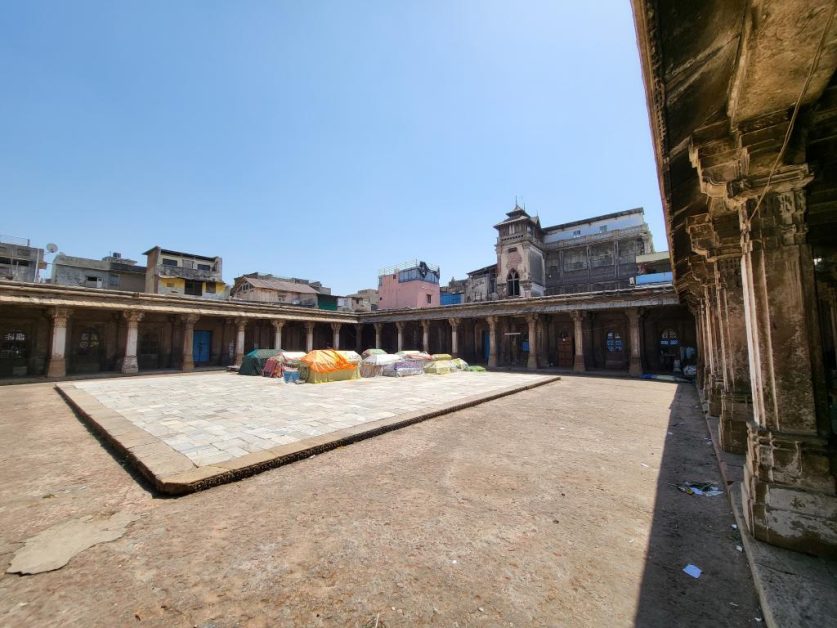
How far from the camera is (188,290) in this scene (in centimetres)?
3441

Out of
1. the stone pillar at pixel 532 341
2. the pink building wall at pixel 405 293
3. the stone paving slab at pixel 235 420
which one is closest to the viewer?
the stone paving slab at pixel 235 420

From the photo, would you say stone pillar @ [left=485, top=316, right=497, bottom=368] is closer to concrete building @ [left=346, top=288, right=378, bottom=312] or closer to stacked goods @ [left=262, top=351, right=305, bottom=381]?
stacked goods @ [left=262, top=351, right=305, bottom=381]

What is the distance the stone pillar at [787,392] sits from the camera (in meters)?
2.69

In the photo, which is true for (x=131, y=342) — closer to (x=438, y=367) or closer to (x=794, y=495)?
(x=438, y=367)

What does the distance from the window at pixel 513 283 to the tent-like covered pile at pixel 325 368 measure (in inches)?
726

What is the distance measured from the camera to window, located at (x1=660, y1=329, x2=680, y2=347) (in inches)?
740

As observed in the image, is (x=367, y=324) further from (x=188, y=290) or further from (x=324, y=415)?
(x=324, y=415)

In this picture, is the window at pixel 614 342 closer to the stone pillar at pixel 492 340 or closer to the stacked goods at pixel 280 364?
the stone pillar at pixel 492 340

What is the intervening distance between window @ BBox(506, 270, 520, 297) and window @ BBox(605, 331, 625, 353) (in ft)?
32.1

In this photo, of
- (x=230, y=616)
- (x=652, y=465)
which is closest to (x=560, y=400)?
(x=652, y=465)

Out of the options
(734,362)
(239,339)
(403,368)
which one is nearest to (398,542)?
(734,362)

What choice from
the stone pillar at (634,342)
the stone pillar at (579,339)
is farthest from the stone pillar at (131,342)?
the stone pillar at (634,342)

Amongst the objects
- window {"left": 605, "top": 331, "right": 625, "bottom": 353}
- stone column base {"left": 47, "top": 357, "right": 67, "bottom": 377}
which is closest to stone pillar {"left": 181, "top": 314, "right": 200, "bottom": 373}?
stone column base {"left": 47, "top": 357, "right": 67, "bottom": 377}

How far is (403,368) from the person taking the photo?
1766 cm
